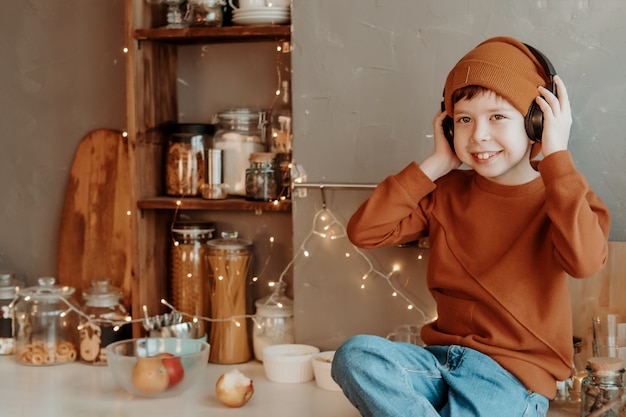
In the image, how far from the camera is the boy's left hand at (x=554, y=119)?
62.0 inches

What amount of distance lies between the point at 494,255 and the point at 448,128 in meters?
0.26

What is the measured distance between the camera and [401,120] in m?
1.99

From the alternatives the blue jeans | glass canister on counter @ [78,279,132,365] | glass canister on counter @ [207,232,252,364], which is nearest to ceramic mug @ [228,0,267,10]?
glass canister on counter @ [207,232,252,364]

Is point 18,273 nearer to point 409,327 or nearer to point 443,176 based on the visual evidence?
point 409,327

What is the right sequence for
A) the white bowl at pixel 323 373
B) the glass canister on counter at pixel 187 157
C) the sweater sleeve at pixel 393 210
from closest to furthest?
1. the sweater sleeve at pixel 393 210
2. the white bowl at pixel 323 373
3. the glass canister on counter at pixel 187 157

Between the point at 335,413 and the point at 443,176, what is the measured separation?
20.7 inches

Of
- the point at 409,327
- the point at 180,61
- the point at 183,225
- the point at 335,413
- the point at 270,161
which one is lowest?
the point at 335,413

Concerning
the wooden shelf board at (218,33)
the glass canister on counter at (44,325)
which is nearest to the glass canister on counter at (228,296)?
the glass canister on counter at (44,325)

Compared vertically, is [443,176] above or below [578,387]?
above

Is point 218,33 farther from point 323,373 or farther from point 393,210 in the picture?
point 323,373

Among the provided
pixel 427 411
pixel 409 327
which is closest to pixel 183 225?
pixel 409 327

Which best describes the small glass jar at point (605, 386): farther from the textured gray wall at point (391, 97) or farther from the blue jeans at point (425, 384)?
the textured gray wall at point (391, 97)

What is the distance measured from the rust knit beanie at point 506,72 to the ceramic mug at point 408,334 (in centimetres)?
62

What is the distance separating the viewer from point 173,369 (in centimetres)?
194
